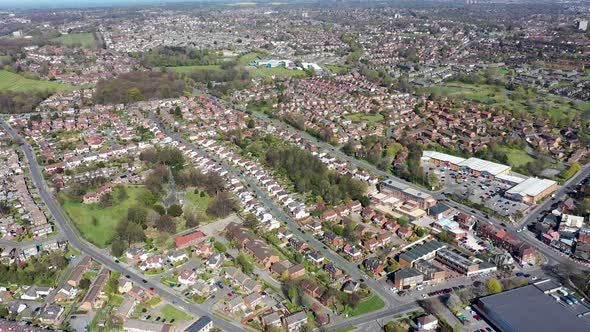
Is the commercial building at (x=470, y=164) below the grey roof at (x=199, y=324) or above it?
below

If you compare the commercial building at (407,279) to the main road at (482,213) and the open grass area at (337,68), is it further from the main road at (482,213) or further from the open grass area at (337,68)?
the open grass area at (337,68)

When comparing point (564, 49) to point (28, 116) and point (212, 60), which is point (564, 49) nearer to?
point (212, 60)

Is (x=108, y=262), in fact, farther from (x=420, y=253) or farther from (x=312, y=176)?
(x=420, y=253)

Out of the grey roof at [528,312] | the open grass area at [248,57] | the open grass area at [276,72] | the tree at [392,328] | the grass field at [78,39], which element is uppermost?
the grey roof at [528,312]

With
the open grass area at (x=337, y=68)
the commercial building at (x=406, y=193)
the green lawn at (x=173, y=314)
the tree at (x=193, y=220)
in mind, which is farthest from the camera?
the open grass area at (x=337, y=68)

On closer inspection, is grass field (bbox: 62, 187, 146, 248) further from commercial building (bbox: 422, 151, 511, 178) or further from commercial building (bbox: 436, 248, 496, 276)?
commercial building (bbox: 422, 151, 511, 178)

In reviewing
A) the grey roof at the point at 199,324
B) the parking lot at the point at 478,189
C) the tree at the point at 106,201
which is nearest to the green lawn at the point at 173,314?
the grey roof at the point at 199,324
